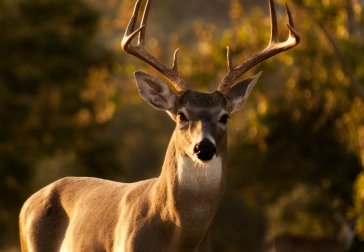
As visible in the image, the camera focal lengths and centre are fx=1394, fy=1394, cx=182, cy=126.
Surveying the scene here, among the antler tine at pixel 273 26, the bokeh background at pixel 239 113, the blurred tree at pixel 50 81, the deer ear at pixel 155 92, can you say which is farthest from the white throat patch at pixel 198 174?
the blurred tree at pixel 50 81


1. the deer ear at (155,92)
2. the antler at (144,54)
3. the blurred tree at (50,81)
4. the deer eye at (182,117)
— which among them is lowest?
the blurred tree at (50,81)

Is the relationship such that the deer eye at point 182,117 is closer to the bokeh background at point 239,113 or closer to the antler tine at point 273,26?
the antler tine at point 273,26

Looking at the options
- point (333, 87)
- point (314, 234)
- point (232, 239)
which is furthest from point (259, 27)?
A: point (232, 239)

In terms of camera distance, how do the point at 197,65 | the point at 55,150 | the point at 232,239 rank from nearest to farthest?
the point at 197,65 < the point at 55,150 < the point at 232,239

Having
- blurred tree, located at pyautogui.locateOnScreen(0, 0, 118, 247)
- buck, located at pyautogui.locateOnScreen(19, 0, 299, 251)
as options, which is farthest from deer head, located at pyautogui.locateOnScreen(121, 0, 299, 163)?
blurred tree, located at pyautogui.locateOnScreen(0, 0, 118, 247)

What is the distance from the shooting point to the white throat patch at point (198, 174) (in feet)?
34.8

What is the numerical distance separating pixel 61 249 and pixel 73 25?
101 feet

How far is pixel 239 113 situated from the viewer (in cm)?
3662

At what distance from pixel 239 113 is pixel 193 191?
85.5 feet

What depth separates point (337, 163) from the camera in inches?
1390

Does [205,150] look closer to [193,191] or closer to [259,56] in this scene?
[193,191]

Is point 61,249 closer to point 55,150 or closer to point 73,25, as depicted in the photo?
point 55,150

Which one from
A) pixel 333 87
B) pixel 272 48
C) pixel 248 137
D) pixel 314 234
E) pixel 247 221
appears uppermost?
pixel 272 48

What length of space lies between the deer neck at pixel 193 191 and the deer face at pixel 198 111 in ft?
0.32
